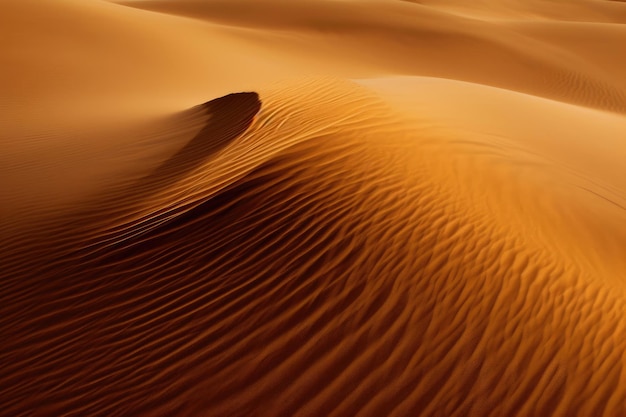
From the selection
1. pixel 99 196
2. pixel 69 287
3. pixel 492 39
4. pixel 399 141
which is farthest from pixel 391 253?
pixel 492 39

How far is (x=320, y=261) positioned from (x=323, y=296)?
30 cm

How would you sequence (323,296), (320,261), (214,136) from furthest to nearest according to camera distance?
(214,136)
(320,261)
(323,296)

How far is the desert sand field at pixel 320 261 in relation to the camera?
10.6ft

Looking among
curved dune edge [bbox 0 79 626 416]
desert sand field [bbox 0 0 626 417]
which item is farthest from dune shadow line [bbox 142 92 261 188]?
curved dune edge [bbox 0 79 626 416]

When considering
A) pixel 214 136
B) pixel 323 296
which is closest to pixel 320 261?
pixel 323 296

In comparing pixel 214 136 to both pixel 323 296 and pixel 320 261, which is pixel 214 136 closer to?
pixel 320 261

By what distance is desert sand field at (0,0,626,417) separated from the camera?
3227mm

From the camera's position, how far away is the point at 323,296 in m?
3.64

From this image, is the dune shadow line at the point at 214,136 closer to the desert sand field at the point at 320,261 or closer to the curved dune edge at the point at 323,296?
the desert sand field at the point at 320,261

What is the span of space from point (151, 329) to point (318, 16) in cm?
1832

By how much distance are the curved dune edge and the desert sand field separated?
1 cm

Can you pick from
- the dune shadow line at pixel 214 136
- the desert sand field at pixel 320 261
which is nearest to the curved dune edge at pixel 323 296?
the desert sand field at pixel 320 261

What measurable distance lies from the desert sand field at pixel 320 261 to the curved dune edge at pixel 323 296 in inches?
0.5

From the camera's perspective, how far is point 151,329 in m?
3.69
